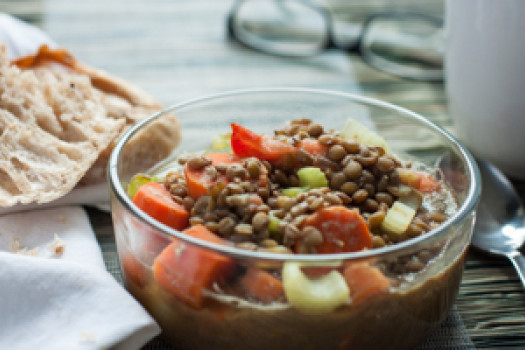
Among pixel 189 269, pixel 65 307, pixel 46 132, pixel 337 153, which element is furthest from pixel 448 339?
pixel 46 132

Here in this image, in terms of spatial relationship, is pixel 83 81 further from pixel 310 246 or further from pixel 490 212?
pixel 490 212

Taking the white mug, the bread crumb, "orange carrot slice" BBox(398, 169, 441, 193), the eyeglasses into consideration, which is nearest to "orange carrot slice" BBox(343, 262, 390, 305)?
"orange carrot slice" BBox(398, 169, 441, 193)

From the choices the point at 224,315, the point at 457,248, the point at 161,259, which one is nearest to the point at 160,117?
the point at 161,259

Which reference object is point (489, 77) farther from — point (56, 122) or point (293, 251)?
point (56, 122)

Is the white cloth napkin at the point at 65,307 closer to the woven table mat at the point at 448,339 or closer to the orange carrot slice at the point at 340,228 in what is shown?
the woven table mat at the point at 448,339

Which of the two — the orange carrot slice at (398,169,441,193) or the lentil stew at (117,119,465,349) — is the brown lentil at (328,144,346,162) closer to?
the lentil stew at (117,119,465,349)
